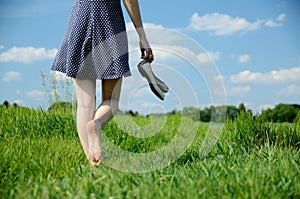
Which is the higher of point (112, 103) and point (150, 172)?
point (112, 103)

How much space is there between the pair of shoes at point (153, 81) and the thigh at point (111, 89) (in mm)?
161

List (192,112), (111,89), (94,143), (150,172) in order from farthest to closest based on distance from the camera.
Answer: (192,112) < (111,89) < (94,143) < (150,172)

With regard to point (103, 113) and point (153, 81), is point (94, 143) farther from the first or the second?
point (153, 81)

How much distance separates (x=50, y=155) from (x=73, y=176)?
0.62 m

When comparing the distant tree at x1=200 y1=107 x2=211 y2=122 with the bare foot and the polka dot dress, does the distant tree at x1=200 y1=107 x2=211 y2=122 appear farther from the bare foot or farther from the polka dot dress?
the bare foot

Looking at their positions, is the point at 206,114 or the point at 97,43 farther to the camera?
the point at 206,114

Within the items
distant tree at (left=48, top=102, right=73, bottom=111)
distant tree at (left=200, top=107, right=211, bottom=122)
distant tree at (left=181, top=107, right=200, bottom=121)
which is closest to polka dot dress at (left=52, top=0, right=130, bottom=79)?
distant tree at (left=181, top=107, right=200, bottom=121)

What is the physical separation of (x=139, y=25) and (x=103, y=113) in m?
0.61

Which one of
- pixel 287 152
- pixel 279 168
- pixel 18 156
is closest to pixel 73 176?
pixel 18 156

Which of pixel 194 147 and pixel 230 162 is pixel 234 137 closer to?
pixel 194 147

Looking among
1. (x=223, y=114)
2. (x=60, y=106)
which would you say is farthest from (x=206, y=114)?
(x=60, y=106)

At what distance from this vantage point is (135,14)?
325 centimetres

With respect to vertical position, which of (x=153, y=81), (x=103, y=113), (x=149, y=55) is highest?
(x=149, y=55)

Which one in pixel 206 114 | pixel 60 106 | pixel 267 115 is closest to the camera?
pixel 206 114
